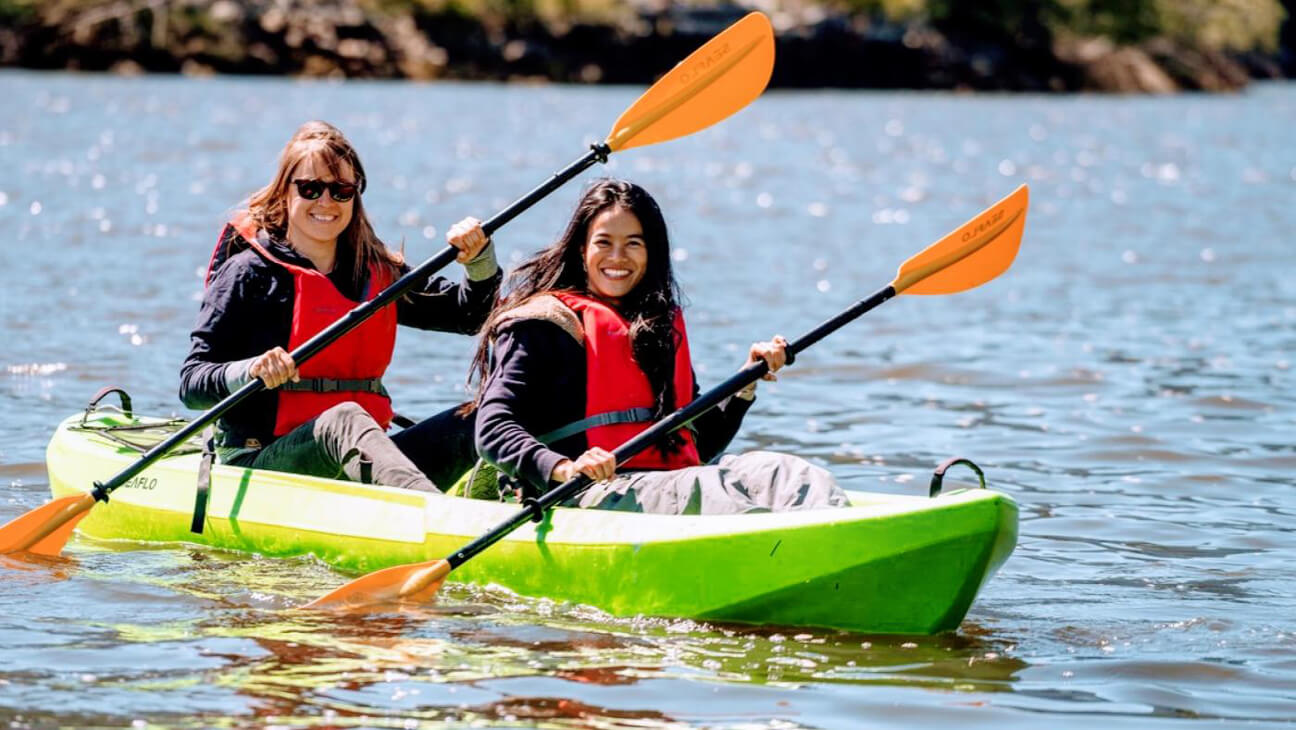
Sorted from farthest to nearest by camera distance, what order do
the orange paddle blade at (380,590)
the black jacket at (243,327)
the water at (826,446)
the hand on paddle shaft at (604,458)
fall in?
the black jacket at (243,327) → the orange paddle blade at (380,590) → the hand on paddle shaft at (604,458) → the water at (826,446)

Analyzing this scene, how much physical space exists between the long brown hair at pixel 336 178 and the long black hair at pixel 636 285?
62 cm

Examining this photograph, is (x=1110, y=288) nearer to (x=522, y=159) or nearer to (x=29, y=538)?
(x=29, y=538)

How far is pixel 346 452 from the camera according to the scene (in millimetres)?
5480

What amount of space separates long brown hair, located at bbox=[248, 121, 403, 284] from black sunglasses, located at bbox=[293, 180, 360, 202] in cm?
3

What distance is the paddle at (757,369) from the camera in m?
4.90

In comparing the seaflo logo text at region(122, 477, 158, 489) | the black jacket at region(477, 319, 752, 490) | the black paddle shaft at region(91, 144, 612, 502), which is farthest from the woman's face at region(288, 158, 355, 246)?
the seaflo logo text at region(122, 477, 158, 489)

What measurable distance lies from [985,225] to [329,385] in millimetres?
1888

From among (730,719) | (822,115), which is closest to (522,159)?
(822,115)

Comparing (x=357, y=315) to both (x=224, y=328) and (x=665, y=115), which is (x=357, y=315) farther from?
(x=665, y=115)

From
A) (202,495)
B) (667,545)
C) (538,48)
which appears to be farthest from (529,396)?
(538,48)

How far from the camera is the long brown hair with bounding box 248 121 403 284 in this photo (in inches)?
221

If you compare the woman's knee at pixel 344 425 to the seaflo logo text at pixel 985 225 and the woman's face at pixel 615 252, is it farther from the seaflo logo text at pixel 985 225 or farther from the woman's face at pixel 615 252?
the seaflo logo text at pixel 985 225

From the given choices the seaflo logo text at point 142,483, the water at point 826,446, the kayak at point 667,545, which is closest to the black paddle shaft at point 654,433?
the kayak at point 667,545

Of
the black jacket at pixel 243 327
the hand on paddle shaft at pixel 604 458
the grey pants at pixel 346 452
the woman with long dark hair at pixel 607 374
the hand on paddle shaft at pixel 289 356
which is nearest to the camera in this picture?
the hand on paddle shaft at pixel 604 458
